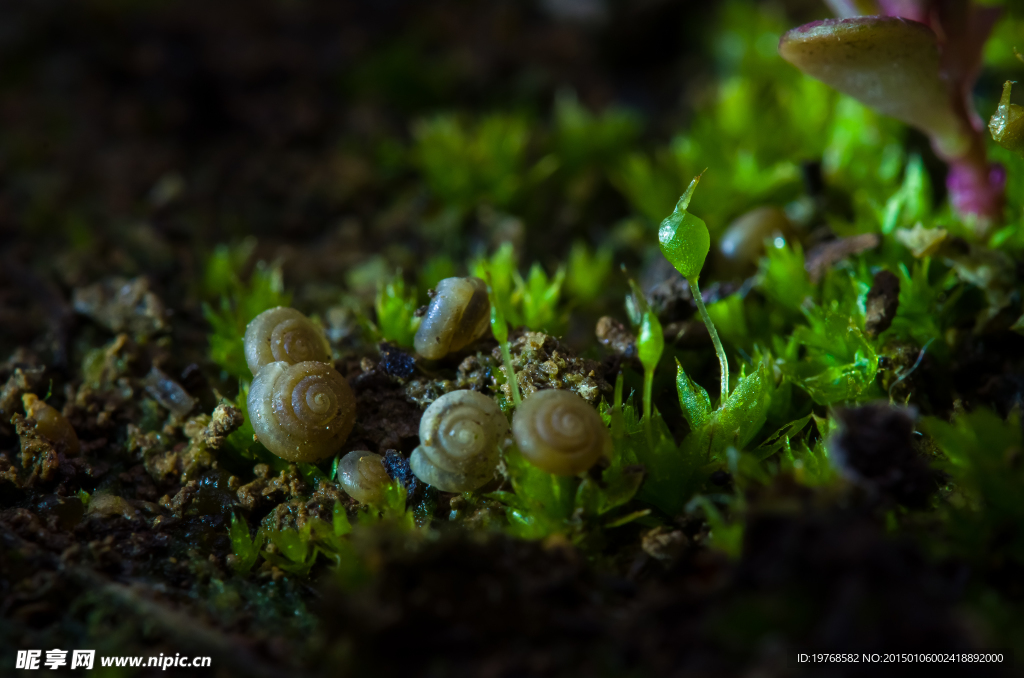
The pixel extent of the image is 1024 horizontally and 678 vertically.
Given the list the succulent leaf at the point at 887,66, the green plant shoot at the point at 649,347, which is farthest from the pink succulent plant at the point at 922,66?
the green plant shoot at the point at 649,347

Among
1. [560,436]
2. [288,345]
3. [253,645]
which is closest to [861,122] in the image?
[560,436]

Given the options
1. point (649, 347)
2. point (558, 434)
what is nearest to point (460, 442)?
point (558, 434)

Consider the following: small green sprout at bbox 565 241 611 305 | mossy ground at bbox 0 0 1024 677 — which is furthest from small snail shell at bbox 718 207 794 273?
small green sprout at bbox 565 241 611 305

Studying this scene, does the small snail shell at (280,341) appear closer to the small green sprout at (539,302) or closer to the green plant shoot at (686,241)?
the small green sprout at (539,302)

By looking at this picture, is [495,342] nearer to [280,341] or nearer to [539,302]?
[539,302]

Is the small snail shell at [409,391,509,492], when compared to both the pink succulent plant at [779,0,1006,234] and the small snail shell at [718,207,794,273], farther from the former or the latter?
the pink succulent plant at [779,0,1006,234]
